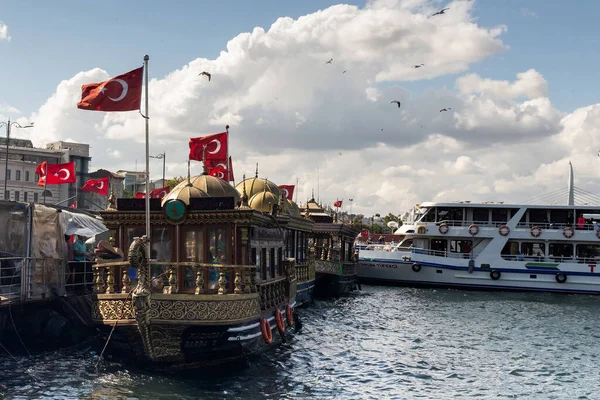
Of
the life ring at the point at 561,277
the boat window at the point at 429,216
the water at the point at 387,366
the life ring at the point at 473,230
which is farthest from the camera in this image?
the boat window at the point at 429,216

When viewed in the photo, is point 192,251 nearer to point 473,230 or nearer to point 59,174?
point 59,174

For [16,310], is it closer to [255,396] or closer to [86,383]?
[86,383]

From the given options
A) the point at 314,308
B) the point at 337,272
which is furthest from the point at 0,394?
the point at 337,272

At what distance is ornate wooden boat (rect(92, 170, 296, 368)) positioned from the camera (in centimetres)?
1653

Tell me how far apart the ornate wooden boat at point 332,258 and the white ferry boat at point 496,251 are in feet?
16.3

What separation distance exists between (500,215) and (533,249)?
3.34 metres

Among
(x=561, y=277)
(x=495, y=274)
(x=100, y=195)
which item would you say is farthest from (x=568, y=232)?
(x=100, y=195)

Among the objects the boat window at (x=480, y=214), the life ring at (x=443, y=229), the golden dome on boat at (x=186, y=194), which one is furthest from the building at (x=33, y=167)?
the golden dome on boat at (x=186, y=194)

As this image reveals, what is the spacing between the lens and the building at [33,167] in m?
75.9

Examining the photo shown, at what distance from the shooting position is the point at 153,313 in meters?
16.4

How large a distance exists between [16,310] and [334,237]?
85.8 ft

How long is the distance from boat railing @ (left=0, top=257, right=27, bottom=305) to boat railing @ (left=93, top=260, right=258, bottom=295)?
2.98 meters

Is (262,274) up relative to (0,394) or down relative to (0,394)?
up

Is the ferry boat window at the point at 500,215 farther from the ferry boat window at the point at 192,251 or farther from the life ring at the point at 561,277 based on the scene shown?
the ferry boat window at the point at 192,251
